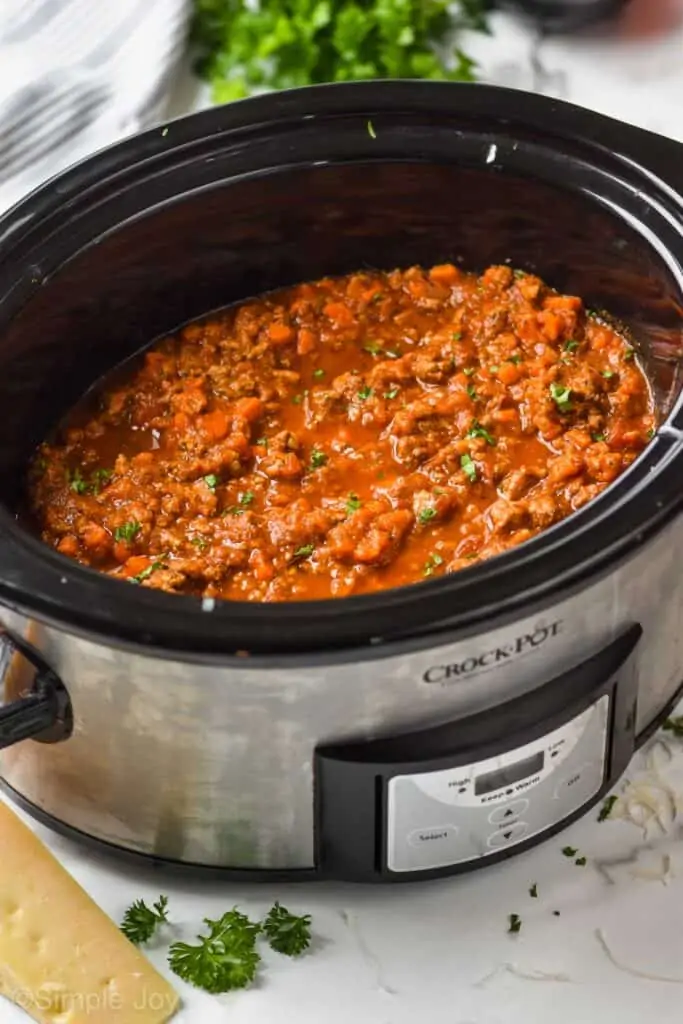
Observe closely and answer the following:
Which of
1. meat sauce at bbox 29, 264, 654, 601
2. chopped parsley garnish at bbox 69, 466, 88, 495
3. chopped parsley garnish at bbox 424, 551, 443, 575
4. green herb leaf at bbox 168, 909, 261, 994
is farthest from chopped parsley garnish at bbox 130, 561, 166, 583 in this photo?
green herb leaf at bbox 168, 909, 261, 994

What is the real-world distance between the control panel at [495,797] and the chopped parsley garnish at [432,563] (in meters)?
0.31

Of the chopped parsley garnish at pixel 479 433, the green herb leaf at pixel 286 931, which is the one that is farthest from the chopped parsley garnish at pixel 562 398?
the green herb leaf at pixel 286 931

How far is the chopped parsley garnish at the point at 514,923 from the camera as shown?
1.99 m

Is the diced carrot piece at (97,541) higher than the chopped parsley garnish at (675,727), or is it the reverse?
the diced carrot piece at (97,541)

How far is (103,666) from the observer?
1.78 metres

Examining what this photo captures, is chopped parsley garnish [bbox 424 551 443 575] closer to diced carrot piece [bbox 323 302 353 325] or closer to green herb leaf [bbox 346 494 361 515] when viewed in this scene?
green herb leaf [bbox 346 494 361 515]

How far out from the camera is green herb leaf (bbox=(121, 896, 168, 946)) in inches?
78.0

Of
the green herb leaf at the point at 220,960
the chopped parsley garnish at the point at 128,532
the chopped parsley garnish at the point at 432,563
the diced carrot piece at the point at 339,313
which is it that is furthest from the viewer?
the diced carrot piece at the point at 339,313

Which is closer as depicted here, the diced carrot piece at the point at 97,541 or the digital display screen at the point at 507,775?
the digital display screen at the point at 507,775

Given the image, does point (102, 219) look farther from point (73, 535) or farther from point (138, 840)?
point (138, 840)

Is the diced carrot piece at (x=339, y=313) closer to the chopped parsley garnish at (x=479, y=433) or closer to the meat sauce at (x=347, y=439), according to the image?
the meat sauce at (x=347, y=439)

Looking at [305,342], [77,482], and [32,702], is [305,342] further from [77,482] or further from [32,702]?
[32,702]

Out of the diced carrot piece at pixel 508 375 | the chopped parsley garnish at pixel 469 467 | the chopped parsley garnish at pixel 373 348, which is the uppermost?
the chopped parsley garnish at pixel 373 348

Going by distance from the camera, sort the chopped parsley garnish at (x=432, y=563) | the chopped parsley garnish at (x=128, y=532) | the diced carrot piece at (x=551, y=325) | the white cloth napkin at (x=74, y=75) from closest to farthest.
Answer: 1. the chopped parsley garnish at (x=432, y=563)
2. the chopped parsley garnish at (x=128, y=532)
3. the diced carrot piece at (x=551, y=325)
4. the white cloth napkin at (x=74, y=75)
